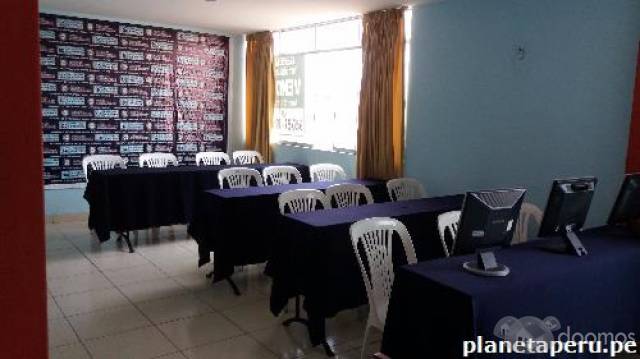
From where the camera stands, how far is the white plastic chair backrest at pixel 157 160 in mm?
6492

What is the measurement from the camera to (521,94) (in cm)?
418

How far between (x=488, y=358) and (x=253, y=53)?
630 cm

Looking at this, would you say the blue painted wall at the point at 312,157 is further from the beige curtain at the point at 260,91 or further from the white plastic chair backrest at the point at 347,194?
the white plastic chair backrest at the point at 347,194

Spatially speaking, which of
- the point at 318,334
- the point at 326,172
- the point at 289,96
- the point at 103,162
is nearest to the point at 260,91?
the point at 289,96

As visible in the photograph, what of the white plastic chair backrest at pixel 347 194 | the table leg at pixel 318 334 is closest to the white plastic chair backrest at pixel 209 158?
the white plastic chair backrest at pixel 347 194

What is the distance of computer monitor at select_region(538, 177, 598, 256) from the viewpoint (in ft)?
8.29

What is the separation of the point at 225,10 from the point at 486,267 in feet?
15.0

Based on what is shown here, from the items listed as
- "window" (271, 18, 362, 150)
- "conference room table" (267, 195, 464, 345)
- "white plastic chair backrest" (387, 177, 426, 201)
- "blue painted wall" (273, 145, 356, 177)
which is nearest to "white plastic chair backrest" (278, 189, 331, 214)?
"conference room table" (267, 195, 464, 345)

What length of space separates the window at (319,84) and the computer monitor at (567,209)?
11.3ft

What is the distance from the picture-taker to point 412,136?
5219 mm

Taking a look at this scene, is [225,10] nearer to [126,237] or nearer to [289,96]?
[289,96]

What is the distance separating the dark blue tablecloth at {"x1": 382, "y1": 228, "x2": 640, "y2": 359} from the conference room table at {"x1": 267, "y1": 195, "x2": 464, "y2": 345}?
89 cm

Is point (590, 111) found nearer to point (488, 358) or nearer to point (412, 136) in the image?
point (412, 136)

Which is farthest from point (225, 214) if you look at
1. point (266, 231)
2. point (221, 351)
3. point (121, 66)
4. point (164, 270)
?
point (121, 66)
